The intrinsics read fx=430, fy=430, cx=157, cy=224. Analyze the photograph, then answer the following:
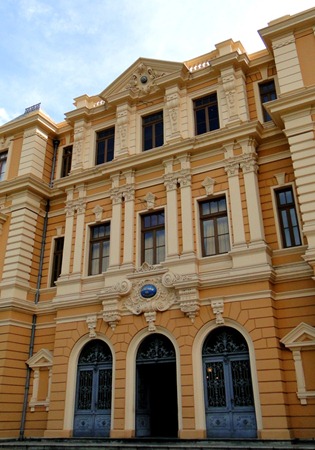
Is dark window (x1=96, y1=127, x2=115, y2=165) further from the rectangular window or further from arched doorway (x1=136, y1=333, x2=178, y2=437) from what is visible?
arched doorway (x1=136, y1=333, x2=178, y2=437)

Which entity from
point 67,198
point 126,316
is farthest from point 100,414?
point 67,198

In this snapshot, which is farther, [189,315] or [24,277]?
[24,277]

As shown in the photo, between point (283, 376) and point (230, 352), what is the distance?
180 centimetres

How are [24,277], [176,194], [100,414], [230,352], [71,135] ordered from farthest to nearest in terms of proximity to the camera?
[71,135] → [24,277] → [176,194] → [100,414] → [230,352]

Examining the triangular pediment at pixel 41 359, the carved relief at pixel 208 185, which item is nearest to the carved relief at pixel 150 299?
the carved relief at pixel 208 185

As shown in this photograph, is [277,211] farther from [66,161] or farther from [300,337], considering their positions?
[66,161]

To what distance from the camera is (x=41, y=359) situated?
1702cm

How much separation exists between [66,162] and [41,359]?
30.8 ft

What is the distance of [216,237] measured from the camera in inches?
610

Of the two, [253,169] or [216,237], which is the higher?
[253,169]

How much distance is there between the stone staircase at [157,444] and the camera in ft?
37.9

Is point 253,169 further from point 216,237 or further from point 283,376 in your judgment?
point 283,376

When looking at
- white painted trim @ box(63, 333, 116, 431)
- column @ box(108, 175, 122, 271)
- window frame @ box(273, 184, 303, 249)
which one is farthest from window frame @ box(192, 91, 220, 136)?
white painted trim @ box(63, 333, 116, 431)

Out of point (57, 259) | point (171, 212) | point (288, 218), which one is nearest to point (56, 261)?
point (57, 259)
